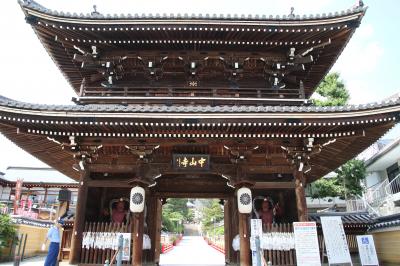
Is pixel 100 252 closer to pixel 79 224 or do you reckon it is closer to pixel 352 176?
pixel 79 224

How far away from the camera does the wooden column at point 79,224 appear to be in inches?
388

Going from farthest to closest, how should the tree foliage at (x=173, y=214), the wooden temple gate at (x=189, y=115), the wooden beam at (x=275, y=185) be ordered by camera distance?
the tree foliage at (x=173, y=214) < the wooden beam at (x=275, y=185) < the wooden temple gate at (x=189, y=115)

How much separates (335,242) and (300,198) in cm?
165

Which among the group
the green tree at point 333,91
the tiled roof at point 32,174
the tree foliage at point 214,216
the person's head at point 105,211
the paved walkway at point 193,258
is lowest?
the paved walkway at point 193,258

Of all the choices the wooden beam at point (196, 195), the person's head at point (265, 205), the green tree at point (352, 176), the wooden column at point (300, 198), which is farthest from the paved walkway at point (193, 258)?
the green tree at point (352, 176)

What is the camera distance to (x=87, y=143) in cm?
1055

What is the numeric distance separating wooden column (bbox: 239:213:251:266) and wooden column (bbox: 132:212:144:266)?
323 centimetres

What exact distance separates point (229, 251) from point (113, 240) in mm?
5735

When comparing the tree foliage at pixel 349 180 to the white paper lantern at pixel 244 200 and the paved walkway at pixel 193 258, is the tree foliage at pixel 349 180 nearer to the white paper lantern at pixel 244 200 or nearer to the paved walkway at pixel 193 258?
the paved walkway at pixel 193 258

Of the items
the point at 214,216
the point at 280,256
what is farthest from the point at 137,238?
the point at 214,216

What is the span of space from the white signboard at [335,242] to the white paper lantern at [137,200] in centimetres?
589

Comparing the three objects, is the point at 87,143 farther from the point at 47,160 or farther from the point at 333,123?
the point at 333,123

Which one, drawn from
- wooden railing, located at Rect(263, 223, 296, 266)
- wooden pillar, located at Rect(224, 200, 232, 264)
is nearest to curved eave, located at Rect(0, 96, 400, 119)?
wooden railing, located at Rect(263, 223, 296, 266)

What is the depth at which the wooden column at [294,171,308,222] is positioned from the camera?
10.1 meters
